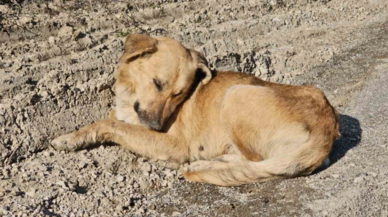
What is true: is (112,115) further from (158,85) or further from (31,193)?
(31,193)

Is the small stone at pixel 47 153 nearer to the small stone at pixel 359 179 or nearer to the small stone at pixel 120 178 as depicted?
the small stone at pixel 120 178

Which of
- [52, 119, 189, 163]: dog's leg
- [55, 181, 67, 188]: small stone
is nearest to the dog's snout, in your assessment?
[52, 119, 189, 163]: dog's leg

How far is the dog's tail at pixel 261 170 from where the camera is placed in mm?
5203

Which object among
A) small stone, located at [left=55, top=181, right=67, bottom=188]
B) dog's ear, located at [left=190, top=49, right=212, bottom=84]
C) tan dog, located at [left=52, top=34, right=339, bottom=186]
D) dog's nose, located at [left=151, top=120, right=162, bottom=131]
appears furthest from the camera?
dog's ear, located at [left=190, top=49, right=212, bottom=84]

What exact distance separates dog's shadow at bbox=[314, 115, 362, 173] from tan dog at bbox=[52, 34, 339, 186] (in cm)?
43

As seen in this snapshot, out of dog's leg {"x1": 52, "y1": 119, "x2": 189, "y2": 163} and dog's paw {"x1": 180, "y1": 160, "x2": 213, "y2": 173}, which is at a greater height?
dog's leg {"x1": 52, "y1": 119, "x2": 189, "y2": 163}

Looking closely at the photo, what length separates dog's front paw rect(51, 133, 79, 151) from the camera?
5703 millimetres

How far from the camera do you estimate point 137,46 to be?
19.5ft

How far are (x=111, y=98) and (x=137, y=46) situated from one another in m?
0.80

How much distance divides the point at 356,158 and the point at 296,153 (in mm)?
825

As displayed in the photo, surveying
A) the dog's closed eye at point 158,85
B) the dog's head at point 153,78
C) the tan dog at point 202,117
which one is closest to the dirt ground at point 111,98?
the tan dog at point 202,117

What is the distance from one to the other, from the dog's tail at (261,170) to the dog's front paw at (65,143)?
1255 mm

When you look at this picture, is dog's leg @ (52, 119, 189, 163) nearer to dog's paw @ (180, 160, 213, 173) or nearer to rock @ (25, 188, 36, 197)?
dog's paw @ (180, 160, 213, 173)

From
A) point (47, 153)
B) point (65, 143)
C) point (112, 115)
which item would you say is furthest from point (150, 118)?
point (47, 153)
